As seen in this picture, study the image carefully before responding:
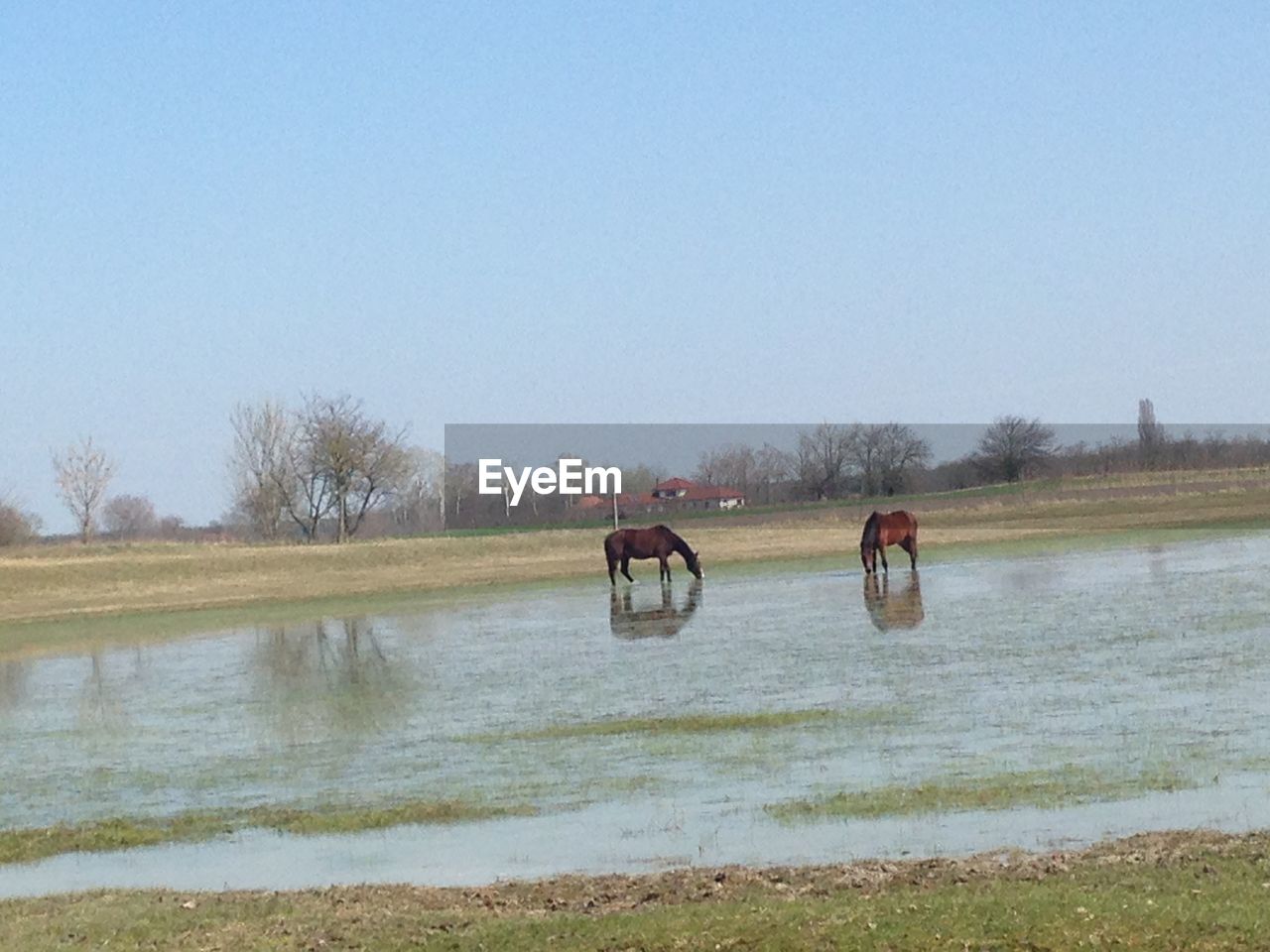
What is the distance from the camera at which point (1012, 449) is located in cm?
11788

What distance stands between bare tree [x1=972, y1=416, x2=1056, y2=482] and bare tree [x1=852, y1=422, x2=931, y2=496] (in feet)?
20.5

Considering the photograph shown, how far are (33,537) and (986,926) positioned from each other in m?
92.1

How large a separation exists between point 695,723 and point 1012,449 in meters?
103

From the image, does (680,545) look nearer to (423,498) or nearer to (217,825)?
(217,825)

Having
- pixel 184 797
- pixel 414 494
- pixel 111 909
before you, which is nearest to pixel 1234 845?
pixel 111 909

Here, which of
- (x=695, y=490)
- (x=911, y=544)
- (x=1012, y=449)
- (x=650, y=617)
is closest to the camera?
(x=650, y=617)

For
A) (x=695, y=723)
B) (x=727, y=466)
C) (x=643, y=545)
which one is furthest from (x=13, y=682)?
(x=727, y=466)

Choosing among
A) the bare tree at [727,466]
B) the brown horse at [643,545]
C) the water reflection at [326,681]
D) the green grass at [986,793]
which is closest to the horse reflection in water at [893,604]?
the brown horse at [643,545]

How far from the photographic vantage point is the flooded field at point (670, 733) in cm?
1236

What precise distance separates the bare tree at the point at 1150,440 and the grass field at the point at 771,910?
102 m

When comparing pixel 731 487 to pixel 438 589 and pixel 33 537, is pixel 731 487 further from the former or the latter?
pixel 438 589

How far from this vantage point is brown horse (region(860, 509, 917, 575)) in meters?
41.3

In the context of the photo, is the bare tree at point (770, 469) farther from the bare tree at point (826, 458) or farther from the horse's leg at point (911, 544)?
the horse's leg at point (911, 544)

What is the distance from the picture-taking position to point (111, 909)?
10633mm
